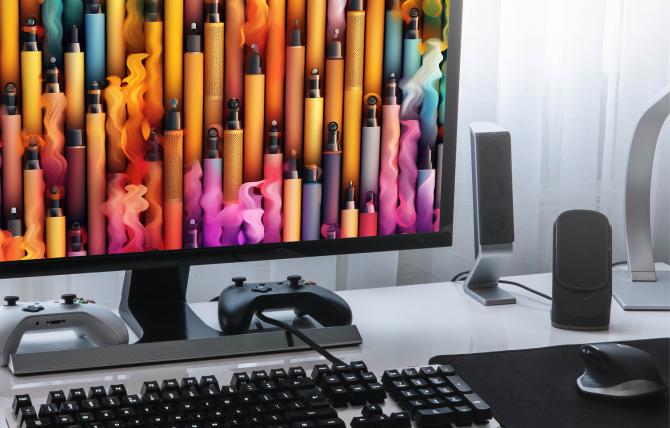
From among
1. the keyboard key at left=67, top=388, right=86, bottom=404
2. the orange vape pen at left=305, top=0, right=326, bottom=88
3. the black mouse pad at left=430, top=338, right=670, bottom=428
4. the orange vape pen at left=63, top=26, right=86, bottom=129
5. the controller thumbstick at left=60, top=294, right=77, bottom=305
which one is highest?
the orange vape pen at left=305, top=0, right=326, bottom=88

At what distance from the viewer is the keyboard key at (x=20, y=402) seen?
86 cm

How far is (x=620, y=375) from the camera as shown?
3.14 feet

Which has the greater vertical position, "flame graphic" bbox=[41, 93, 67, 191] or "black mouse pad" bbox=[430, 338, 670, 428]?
"flame graphic" bbox=[41, 93, 67, 191]

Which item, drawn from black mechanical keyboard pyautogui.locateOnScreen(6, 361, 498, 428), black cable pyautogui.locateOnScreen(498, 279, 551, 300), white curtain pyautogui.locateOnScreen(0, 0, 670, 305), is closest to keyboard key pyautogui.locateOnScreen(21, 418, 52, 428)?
black mechanical keyboard pyautogui.locateOnScreen(6, 361, 498, 428)

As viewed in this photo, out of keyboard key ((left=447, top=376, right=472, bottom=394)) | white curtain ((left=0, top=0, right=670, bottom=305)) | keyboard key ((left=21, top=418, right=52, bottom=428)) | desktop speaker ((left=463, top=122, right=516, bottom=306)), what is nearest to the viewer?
keyboard key ((left=21, top=418, right=52, bottom=428))

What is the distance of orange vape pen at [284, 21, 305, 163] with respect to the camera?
1.08 metres

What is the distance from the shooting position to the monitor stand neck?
3.63ft

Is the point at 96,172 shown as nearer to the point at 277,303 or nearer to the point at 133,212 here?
the point at 133,212

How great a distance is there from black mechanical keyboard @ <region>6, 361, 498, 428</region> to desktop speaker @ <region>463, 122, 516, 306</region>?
35 cm

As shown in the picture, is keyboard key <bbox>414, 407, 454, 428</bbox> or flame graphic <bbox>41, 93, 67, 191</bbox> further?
flame graphic <bbox>41, 93, 67, 191</bbox>

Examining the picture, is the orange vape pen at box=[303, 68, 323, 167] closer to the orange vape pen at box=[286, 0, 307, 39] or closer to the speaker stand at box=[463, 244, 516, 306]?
the orange vape pen at box=[286, 0, 307, 39]

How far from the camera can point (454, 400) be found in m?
0.90

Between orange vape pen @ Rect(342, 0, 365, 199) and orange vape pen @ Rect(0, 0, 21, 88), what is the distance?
0.36 metres

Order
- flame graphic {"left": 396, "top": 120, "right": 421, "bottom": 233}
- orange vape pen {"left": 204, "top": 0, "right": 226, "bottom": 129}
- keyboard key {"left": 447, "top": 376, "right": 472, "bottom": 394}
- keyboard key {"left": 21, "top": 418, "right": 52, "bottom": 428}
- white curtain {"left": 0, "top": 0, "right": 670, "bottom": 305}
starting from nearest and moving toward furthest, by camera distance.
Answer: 1. keyboard key {"left": 21, "top": 418, "right": 52, "bottom": 428}
2. keyboard key {"left": 447, "top": 376, "right": 472, "bottom": 394}
3. orange vape pen {"left": 204, "top": 0, "right": 226, "bottom": 129}
4. flame graphic {"left": 396, "top": 120, "right": 421, "bottom": 233}
5. white curtain {"left": 0, "top": 0, "right": 670, "bottom": 305}
